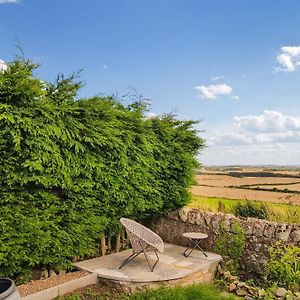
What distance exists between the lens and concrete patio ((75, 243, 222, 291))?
6.27 m

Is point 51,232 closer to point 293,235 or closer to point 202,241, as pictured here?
point 202,241

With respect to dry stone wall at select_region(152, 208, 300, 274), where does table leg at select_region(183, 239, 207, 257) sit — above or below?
below

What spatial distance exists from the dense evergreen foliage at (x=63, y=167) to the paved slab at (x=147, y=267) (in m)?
0.49

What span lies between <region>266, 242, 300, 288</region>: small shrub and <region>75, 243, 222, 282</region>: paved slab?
1.17 meters

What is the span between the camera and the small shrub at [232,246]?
25.6 ft

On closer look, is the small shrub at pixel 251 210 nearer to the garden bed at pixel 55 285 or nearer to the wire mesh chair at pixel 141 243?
the wire mesh chair at pixel 141 243

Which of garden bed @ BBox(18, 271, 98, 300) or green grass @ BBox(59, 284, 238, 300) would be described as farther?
garden bed @ BBox(18, 271, 98, 300)

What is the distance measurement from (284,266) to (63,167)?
4.90 metres

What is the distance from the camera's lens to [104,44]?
31.7 feet

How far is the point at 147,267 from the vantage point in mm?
6992

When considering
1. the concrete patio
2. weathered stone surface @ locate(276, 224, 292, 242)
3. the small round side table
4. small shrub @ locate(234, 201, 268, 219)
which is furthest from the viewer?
small shrub @ locate(234, 201, 268, 219)

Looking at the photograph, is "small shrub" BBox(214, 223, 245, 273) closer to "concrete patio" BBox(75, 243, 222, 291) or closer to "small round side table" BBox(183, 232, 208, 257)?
"concrete patio" BBox(75, 243, 222, 291)

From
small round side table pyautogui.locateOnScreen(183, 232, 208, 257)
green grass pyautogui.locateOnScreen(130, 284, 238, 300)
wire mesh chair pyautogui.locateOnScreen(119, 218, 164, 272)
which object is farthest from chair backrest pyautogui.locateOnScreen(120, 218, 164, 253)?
small round side table pyautogui.locateOnScreen(183, 232, 208, 257)

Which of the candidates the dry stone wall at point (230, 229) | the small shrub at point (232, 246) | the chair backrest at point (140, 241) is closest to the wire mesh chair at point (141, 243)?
the chair backrest at point (140, 241)
